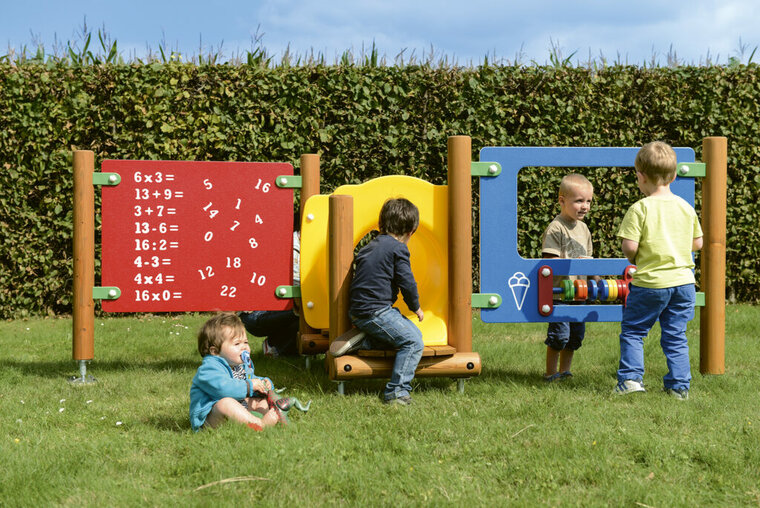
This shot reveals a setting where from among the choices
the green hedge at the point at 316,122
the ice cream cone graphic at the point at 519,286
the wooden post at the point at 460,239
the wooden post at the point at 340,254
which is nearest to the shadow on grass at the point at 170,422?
the wooden post at the point at 340,254

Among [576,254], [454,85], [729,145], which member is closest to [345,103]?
[454,85]

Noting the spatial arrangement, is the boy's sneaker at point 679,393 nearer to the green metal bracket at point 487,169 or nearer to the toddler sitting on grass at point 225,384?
the green metal bracket at point 487,169

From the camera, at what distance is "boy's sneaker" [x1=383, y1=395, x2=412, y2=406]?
14.5 feet

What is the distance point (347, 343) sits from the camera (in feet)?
15.2

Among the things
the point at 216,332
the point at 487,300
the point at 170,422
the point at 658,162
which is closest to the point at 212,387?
the point at 216,332

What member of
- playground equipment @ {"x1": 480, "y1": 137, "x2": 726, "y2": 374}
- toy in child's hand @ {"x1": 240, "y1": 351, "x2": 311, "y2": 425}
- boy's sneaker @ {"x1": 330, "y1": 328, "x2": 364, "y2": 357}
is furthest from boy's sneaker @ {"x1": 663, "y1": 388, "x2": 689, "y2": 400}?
toy in child's hand @ {"x1": 240, "y1": 351, "x2": 311, "y2": 425}

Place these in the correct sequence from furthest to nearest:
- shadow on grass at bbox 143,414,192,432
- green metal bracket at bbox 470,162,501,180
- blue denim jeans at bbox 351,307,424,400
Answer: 1. green metal bracket at bbox 470,162,501,180
2. blue denim jeans at bbox 351,307,424,400
3. shadow on grass at bbox 143,414,192,432

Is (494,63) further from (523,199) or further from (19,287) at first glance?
(19,287)

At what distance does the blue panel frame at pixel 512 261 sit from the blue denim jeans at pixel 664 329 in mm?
453

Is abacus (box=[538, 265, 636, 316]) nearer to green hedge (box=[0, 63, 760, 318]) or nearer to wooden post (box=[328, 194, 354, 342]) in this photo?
wooden post (box=[328, 194, 354, 342])

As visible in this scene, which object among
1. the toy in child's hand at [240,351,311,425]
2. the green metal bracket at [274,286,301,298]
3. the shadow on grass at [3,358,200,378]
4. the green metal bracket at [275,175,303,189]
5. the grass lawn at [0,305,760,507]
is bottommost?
the grass lawn at [0,305,760,507]

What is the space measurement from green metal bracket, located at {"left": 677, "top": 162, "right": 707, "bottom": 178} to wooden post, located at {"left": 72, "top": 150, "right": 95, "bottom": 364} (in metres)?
3.96

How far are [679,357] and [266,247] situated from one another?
9.24 ft

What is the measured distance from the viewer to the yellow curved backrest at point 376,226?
5016 mm
